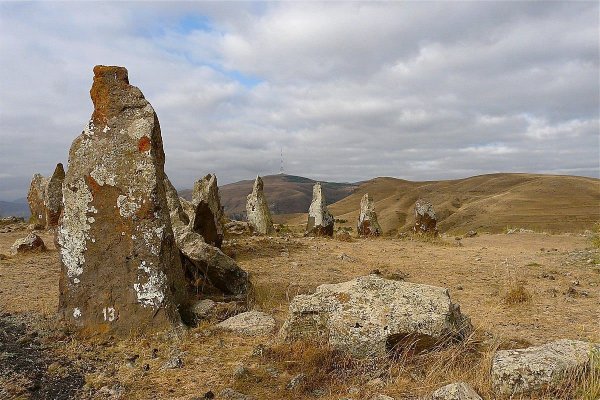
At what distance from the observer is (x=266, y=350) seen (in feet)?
20.2

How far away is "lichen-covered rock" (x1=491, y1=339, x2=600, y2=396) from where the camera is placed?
4.58 metres

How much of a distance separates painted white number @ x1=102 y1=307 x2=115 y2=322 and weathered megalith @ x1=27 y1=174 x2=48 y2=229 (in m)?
19.1

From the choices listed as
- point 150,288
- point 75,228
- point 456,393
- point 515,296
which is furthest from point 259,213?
point 456,393

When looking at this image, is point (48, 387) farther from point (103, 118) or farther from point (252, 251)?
point (252, 251)

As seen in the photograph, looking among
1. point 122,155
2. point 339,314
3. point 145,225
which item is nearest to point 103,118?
point 122,155

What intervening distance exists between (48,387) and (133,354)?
1.15 m

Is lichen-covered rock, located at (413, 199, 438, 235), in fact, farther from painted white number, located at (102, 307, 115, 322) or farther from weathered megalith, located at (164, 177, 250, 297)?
painted white number, located at (102, 307, 115, 322)

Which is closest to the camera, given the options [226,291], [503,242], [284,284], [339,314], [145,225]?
[339,314]

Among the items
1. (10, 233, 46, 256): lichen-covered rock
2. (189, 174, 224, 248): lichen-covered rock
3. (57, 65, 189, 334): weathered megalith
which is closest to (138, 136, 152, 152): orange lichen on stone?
(57, 65, 189, 334): weathered megalith

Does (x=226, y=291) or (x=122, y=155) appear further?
(x=226, y=291)

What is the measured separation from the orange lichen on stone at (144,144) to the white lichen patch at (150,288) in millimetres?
1747

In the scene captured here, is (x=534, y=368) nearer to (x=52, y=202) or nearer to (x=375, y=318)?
(x=375, y=318)

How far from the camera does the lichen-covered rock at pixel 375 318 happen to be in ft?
18.7

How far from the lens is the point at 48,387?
537 centimetres
